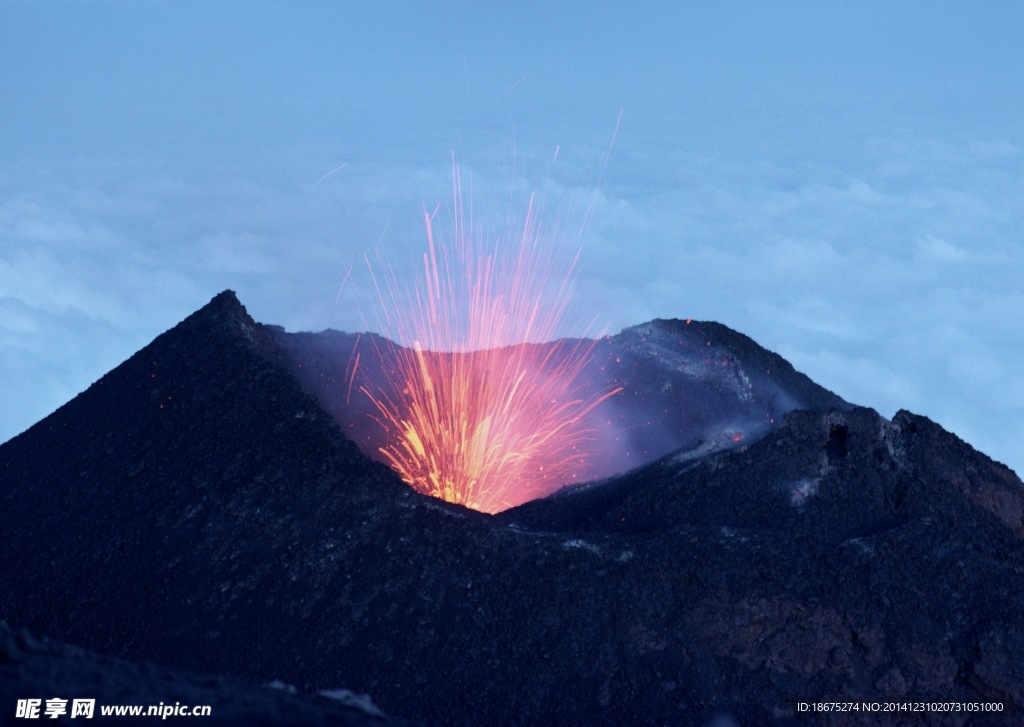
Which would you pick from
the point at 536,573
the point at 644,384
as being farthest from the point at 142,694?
the point at 644,384

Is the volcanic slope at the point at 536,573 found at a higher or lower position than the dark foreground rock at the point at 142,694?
higher

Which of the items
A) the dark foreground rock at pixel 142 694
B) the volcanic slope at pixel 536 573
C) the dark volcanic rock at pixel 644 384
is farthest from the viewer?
the dark volcanic rock at pixel 644 384

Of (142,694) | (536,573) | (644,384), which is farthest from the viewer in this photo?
(644,384)

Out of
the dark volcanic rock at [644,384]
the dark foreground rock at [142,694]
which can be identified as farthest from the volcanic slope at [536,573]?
the dark volcanic rock at [644,384]

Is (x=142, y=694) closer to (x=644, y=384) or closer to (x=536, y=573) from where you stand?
(x=536, y=573)

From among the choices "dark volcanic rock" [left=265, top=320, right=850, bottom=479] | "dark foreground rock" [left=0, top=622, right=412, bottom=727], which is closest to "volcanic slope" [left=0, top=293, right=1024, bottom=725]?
"dark foreground rock" [left=0, top=622, right=412, bottom=727]

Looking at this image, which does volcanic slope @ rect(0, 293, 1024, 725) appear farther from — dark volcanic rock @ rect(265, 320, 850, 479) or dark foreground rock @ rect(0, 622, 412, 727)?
dark volcanic rock @ rect(265, 320, 850, 479)

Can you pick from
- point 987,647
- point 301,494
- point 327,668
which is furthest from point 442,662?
point 987,647

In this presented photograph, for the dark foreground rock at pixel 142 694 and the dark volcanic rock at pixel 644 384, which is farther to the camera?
the dark volcanic rock at pixel 644 384

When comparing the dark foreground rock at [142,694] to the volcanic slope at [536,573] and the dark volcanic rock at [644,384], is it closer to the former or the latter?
the volcanic slope at [536,573]
